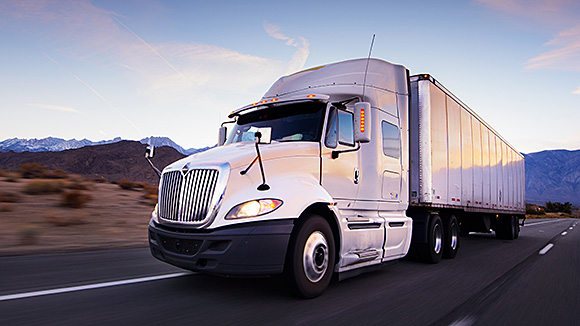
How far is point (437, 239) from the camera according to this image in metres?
8.36

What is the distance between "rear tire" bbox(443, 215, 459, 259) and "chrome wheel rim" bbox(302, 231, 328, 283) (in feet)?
15.9

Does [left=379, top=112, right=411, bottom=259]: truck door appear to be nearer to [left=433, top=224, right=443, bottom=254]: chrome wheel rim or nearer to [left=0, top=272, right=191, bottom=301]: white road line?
[left=433, top=224, right=443, bottom=254]: chrome wheel rim

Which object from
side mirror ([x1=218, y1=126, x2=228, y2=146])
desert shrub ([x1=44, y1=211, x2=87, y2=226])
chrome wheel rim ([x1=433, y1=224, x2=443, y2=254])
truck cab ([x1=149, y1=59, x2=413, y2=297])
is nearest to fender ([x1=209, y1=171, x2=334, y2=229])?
truck cab ([x1=149, y1=59, x2=413, y2=297])

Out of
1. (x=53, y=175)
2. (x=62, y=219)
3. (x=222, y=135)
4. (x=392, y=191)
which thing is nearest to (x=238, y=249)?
(x=222, y=135)

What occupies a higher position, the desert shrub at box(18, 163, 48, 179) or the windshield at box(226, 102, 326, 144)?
the windshield at box(226, 102, 326, 144)

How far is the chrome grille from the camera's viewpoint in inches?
170

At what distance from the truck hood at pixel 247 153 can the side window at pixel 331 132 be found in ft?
0.66

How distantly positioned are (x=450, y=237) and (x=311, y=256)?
5.33m

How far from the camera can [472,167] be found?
10641mm

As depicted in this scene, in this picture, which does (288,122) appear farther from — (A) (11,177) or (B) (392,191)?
(A) (11,177)

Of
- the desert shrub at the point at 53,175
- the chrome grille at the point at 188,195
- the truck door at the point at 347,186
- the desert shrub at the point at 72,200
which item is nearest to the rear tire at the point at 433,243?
the truck door at the point at 347,186

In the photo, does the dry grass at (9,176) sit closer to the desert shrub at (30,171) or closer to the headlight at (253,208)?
the desert shrub at (30,171)

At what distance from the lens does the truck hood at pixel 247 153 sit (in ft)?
14.7

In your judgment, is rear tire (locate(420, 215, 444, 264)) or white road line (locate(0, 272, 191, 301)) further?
rear tire (locate(420, 215, 444, 264))
